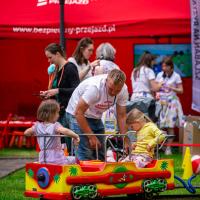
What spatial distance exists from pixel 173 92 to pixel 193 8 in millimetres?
2374

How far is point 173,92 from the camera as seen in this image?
1514cm

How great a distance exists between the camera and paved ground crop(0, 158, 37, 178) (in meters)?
11.7

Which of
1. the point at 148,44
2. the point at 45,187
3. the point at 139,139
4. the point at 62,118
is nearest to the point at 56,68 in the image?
the point at 62,118

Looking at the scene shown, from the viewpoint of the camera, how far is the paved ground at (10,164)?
38.3 ft

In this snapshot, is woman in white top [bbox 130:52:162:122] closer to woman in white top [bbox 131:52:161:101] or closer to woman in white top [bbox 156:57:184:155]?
woman in white top [bbox 131:52:161:101]

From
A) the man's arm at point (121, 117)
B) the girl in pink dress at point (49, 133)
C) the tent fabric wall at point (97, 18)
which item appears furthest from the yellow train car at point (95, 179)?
the tent fabric wall at point (97, 18)

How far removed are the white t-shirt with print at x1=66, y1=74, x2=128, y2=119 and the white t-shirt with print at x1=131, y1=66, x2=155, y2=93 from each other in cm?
593

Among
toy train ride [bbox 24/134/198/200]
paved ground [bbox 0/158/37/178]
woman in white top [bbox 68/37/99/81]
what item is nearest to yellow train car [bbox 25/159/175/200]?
toy train ride [bbox 24/134/198/200]

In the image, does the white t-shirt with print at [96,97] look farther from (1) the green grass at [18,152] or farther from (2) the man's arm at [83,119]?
(1) the green grass at [18,152]

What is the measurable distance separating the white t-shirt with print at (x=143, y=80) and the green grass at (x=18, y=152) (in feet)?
7.05

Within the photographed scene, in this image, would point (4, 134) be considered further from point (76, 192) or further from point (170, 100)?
point (76, 192)

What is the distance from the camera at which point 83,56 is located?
34.3ft

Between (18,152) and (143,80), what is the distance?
8.93ft

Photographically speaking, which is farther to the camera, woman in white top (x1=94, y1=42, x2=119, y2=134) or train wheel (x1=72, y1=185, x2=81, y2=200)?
woman in white top (x1=94, y1=42, x2=119, y2=134)
